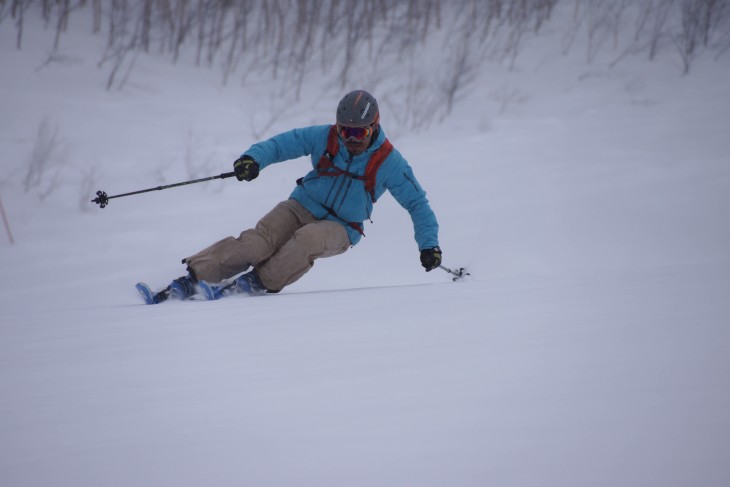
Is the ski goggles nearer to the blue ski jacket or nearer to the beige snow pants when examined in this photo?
→ the blue ski jacket

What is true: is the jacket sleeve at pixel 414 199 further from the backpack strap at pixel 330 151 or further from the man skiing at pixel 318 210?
the backpack strap at pixel 330 151

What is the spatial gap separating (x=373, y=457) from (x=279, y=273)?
2.22m

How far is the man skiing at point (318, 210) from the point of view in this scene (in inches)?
134

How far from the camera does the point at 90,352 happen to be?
215cm

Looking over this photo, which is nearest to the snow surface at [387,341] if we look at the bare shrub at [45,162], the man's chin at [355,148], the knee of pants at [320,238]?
the bare shrub at [45,162]

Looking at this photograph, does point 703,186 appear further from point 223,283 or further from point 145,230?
point 145,230

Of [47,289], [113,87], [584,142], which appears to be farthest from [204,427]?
[113,87]

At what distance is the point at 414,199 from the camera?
11.7 feet

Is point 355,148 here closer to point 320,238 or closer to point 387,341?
point 320,238

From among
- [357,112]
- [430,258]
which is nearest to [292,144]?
[357,112]

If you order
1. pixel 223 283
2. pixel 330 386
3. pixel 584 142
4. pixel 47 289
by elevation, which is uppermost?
pixel 584 142

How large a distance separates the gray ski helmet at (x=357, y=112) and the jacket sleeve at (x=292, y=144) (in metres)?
0.23

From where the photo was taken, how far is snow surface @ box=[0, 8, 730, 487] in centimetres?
131

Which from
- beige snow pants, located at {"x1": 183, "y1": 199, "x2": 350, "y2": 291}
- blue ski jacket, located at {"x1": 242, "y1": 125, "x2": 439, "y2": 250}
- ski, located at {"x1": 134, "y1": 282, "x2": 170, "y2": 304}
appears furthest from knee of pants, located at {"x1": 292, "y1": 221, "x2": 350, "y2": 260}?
ski, located at {"x1": 134, "y1": 282, "x2": 170, "y2": 304}
